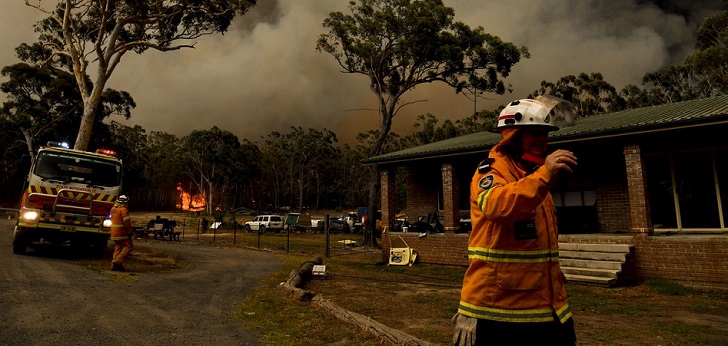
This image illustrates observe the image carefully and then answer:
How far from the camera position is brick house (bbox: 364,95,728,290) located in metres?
9.55

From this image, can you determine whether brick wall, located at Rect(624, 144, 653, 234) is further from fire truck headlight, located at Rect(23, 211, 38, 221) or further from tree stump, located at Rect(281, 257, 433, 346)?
fire truck headlight, located at Rect(23, 211, 38, 221)

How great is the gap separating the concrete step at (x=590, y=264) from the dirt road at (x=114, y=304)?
7.94 meters

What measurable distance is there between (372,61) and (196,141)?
4360cm

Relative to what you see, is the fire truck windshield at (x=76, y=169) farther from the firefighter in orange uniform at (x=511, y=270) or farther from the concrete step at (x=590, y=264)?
the concrete step at (x=590, y=264)

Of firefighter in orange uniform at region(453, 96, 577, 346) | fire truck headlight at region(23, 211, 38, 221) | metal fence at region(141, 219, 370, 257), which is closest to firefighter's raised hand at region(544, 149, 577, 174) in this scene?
firefighter in orange uniform at region(453, 96, 577, 346)

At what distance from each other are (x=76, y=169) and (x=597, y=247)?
549 inches

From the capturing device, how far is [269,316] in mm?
6445

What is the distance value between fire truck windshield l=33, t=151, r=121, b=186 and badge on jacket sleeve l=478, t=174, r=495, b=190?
12.4 m

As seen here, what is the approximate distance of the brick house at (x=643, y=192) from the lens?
955 cm

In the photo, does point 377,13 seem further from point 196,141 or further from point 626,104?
point 196,141

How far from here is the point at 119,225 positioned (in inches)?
401

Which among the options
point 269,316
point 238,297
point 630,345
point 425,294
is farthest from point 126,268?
point 630,345

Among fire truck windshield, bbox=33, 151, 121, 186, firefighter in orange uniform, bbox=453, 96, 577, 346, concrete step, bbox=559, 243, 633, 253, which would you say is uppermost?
fire truck windshield, bbox=33, 151, 121, 186

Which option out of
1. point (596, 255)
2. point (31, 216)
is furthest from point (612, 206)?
point (31, 216)
